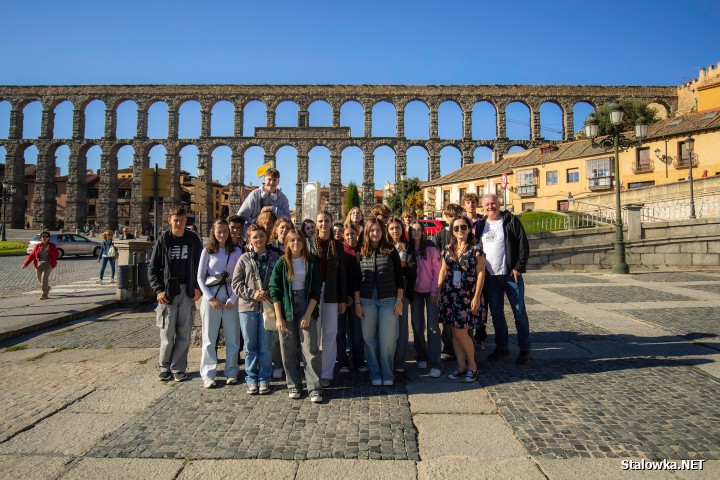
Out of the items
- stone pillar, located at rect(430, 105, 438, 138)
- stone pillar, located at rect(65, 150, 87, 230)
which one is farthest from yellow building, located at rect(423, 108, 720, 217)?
stone pillar, located at rect(65, 150, 87, 230)

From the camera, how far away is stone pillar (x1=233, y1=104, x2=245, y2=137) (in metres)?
47.5

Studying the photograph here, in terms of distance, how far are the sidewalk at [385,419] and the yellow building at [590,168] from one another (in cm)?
2529

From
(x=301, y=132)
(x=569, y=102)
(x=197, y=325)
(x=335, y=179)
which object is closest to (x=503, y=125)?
(x=569, y=102)

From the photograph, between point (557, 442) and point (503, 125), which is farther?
point (503, 125)

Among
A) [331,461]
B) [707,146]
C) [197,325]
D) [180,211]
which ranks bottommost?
[331,461]

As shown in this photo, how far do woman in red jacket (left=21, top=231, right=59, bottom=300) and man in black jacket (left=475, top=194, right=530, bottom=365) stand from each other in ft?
33.6

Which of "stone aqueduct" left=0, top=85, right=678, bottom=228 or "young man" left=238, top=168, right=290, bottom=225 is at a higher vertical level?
"stone aqueduct" left=0, top=85, right=678, bottom=228

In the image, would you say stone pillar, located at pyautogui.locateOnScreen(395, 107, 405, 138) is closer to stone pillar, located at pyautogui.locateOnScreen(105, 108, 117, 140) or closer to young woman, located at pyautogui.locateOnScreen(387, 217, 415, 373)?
stone pillar, located at pyautogui.locateOnScreen(105, 108, 117, 140)

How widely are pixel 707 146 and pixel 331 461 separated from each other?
34897 millimetres

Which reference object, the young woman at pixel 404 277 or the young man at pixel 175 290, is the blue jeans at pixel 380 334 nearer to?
the young woman at pixel 404 277

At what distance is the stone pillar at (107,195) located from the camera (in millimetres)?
47594

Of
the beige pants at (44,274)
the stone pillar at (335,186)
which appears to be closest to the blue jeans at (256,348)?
the beige pants at (44,274)

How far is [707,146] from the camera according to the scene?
2766 centimetres

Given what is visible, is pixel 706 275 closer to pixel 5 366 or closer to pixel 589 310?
pixel 589 310
